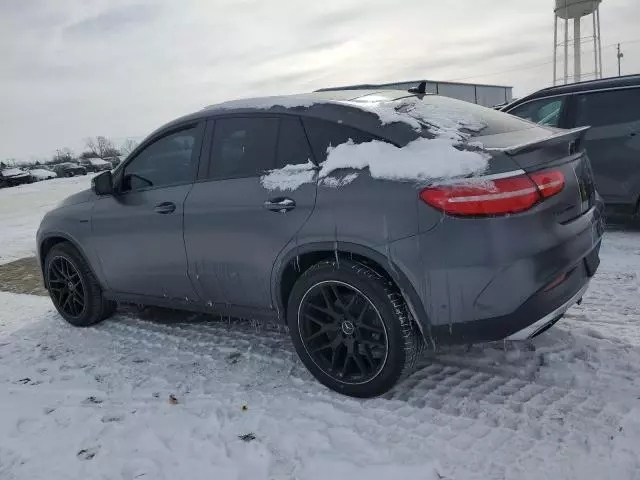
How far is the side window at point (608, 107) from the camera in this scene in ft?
19.9

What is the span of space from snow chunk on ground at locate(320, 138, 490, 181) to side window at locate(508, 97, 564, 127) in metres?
4.28

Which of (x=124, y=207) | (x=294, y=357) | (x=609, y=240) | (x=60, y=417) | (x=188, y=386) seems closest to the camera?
(x=60, y=417)

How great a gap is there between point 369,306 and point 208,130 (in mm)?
1732

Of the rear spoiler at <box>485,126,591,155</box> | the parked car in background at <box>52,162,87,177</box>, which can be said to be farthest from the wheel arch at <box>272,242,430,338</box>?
the parked car in background at <box>52,162,87,177</box>

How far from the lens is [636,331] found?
11.9 feet

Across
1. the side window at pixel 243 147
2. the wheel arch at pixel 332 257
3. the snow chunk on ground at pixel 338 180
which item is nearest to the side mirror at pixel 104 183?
Answer: the side window at pixel 243 147

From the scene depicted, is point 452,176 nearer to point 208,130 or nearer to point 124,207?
point 208,130

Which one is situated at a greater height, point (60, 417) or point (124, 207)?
point (124, 207)

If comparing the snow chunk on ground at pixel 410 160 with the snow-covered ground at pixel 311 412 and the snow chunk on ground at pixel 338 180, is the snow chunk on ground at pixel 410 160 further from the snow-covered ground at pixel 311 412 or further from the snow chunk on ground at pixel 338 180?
the snow-covered ground at pixel 311 412

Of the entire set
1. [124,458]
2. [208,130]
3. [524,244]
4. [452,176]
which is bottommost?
[124,458]

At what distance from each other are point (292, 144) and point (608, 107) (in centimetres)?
460

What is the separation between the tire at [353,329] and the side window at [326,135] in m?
0.67

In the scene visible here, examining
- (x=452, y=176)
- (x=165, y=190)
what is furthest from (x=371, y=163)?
(x=165, y=190)

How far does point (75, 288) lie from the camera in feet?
15.6
